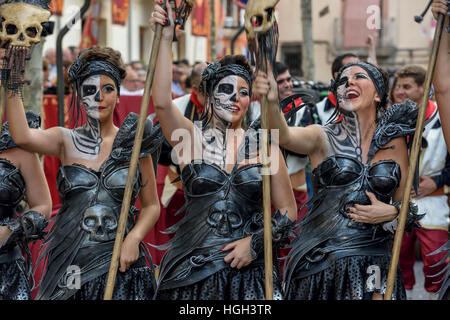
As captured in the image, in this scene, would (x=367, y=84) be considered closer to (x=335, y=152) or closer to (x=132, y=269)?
(x=335, y=152)

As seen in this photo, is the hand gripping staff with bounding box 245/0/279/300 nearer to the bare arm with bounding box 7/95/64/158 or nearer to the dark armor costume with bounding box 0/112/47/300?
the bare arm with bounding box 7/95/64/158

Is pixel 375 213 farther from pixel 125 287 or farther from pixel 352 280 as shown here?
pixel 125 287

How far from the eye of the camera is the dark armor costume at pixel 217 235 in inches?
189

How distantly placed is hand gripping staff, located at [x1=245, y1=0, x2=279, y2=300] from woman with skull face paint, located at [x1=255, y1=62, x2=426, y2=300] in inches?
14.9

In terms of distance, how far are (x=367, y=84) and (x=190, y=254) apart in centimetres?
139

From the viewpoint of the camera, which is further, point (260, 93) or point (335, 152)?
point (335, 152)

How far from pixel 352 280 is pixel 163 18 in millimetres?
1714

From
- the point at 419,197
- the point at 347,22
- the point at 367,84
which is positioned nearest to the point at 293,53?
the point at 347,22

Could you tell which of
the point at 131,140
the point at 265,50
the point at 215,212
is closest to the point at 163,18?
the point at 265,50

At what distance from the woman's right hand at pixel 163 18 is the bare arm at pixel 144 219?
0.71m

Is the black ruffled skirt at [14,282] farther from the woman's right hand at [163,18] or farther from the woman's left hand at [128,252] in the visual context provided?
the woman's right hand at [163,18]

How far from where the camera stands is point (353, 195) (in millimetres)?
4949
